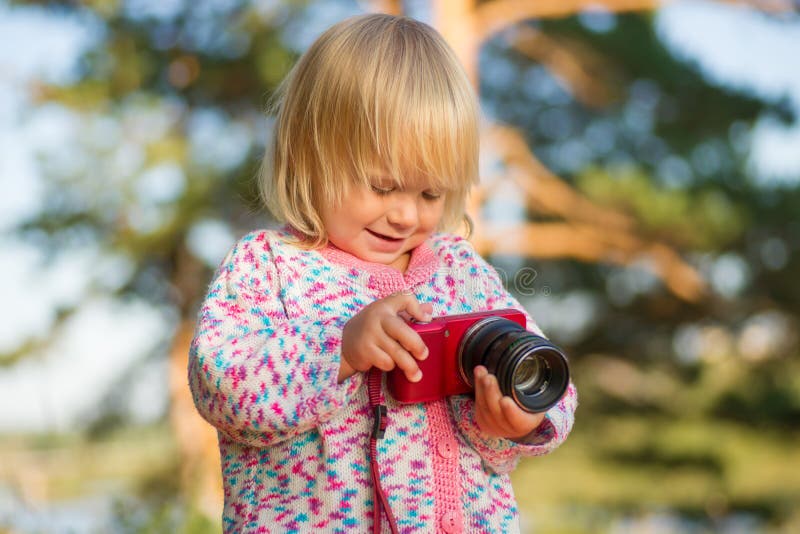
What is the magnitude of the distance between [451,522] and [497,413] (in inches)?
7.1

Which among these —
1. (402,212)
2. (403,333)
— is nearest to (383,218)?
(402,212)

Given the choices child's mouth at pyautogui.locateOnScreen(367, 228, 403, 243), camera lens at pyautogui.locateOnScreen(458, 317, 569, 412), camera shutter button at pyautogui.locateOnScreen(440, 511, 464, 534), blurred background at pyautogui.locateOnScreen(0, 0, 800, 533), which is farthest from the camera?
blurred background at pyautogui.locateOnScreen(0, 0, 800, 533)

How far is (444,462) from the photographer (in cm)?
144

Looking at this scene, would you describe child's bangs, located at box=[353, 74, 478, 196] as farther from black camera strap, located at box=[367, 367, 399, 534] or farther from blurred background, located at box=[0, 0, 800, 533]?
blurred background, located at box=[0, 0, 800, 533]

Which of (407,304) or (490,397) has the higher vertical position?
(407,304)

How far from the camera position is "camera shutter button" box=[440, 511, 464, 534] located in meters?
1.39

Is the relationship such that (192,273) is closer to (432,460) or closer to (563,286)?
(563,286)

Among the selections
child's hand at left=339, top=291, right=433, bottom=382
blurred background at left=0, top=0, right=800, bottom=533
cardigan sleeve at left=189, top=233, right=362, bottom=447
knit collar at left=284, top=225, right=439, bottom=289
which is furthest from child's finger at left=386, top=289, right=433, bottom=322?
blurred background at left=0, top=0, right=800, bottom=533

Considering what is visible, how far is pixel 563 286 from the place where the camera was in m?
7.80

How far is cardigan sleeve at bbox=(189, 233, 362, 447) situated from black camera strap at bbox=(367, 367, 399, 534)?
33mm

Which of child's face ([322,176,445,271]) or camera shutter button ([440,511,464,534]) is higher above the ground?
child's face ([322,176,445,271])

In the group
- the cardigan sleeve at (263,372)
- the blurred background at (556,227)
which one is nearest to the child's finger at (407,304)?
the cardigan sleeve at (263,372)

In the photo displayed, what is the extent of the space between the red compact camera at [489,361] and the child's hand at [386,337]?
2cm

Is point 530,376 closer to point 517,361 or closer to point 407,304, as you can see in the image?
point 517,361
